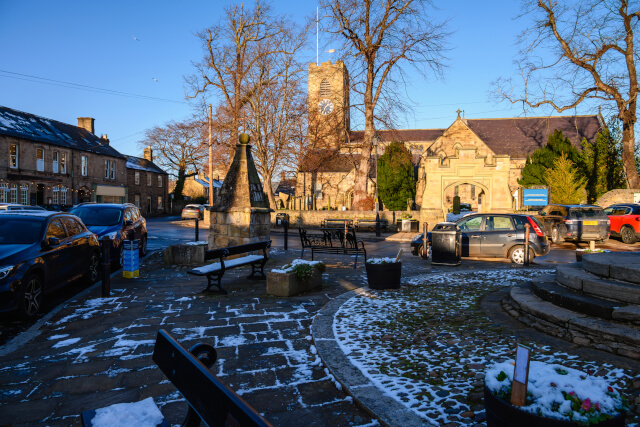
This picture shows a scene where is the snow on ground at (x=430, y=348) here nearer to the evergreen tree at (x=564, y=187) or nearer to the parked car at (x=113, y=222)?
the parked car at (x=113, y=222)

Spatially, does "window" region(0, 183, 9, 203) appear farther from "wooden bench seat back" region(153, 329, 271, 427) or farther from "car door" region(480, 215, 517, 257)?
"wooden bench seat back" region(153, 329, 271, 427)

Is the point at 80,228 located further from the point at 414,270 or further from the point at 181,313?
the point at 414,270

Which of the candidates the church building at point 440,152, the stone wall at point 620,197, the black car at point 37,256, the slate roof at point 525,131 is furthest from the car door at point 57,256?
the slate roof at point 525,131

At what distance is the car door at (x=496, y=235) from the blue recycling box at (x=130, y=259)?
9353mm

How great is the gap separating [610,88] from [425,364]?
82.0 feet

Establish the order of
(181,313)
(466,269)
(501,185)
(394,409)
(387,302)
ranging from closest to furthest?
1. (394,409)
2. (181,313)
3. (387,302)
4. (466,269)
5. (501,185)

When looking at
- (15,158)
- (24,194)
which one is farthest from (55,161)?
(24,194)

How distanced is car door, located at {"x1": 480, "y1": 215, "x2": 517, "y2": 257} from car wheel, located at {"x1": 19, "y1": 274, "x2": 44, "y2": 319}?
1080cm

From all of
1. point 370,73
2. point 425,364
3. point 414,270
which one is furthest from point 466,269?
point 370,73

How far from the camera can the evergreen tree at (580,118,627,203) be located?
31.8 m

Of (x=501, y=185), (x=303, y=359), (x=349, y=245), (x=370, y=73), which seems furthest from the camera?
(x=501, y=185)

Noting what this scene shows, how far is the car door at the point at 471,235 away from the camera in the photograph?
1216 cm

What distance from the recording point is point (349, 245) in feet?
39.4

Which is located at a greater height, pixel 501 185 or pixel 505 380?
pixel 501 185
